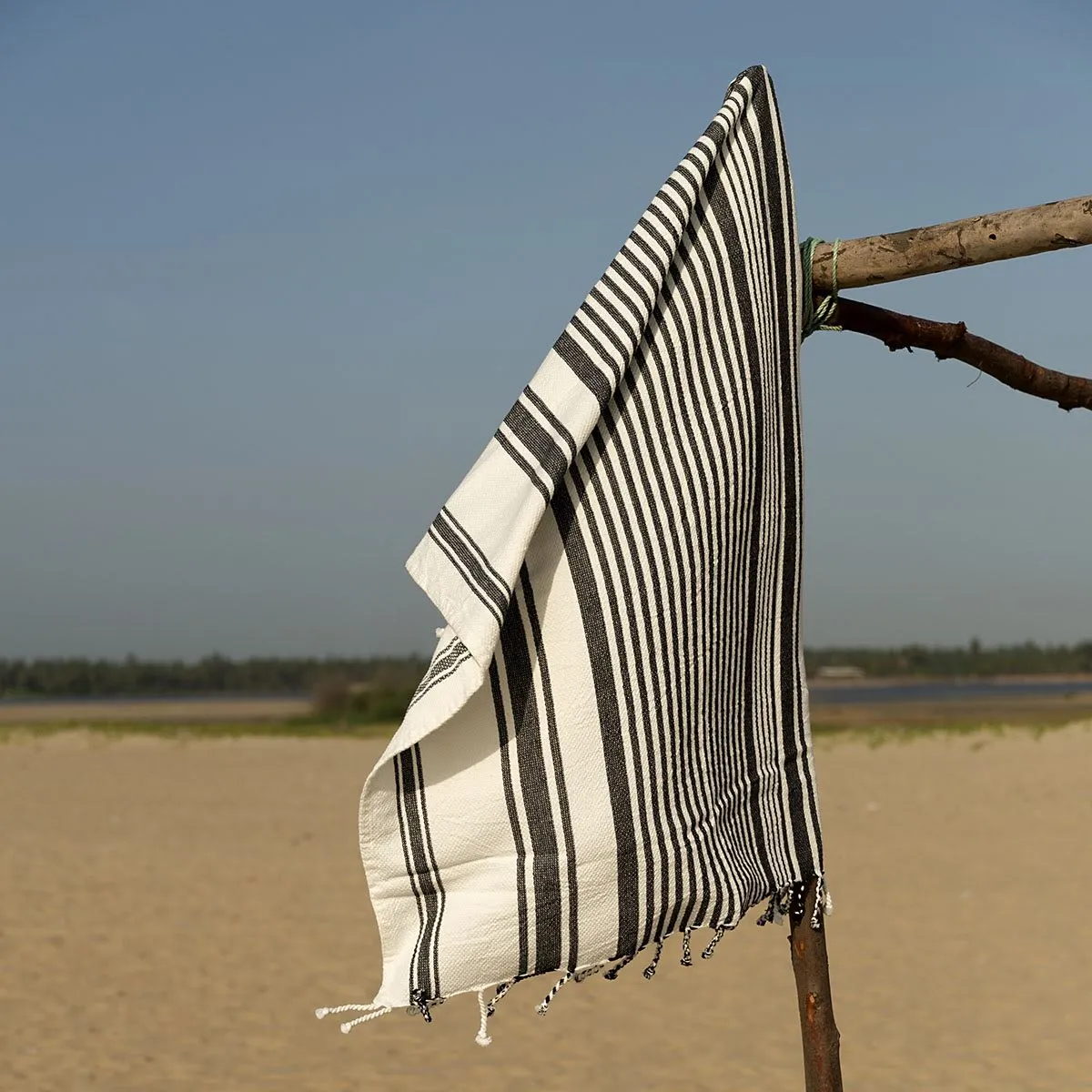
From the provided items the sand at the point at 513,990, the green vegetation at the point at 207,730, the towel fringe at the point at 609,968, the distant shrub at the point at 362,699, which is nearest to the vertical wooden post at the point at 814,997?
the towel fringe at the point at 609,968

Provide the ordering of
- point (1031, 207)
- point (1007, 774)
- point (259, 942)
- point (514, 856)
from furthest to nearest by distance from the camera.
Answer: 1. point (1007, 774)
2. point (259, 942)
3. point (1031, 207)
4. point (514, 856)

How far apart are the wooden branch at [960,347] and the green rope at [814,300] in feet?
0.10

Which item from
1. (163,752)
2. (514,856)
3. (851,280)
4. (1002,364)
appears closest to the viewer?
(514,856)

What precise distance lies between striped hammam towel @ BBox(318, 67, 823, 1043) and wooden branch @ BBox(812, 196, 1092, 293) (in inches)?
5.3

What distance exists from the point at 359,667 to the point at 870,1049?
145 ft

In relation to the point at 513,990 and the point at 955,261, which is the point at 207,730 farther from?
the point at 955,261

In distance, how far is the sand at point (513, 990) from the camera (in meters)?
5.77

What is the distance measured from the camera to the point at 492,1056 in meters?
5.99

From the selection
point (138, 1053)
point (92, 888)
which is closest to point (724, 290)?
point (138, 1053)

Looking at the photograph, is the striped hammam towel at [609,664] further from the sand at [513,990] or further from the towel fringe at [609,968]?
the sand at [513,990]

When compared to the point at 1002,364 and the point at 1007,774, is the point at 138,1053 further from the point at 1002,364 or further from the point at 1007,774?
the point at 1007,774

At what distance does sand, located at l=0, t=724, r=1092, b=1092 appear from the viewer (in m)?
5.77

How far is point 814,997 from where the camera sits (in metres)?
1.61

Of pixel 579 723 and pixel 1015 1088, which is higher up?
pixel 579 723
